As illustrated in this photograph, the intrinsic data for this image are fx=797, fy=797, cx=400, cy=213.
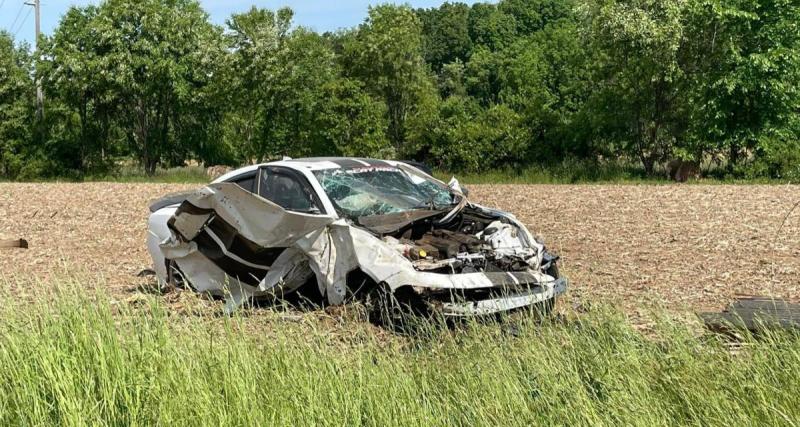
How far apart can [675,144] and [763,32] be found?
169 inches

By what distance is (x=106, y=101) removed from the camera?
3841 cm

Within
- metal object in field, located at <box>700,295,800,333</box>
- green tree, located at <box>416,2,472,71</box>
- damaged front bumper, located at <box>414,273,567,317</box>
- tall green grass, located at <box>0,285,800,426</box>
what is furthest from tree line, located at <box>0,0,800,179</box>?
green tree, located at <box>416,2,472,71</box>

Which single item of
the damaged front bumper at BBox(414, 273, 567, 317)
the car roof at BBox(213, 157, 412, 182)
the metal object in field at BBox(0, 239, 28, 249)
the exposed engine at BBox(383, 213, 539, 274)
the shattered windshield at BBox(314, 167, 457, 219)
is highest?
the car roof at BBox(213, 157, 412, 182)

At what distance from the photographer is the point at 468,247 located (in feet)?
23.6

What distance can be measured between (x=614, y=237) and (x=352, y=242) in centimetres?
727

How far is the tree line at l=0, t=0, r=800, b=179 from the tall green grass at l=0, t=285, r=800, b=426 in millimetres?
21818

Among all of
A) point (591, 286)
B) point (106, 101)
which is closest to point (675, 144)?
point (591, 286)

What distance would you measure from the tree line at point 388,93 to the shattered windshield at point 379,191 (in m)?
18.6

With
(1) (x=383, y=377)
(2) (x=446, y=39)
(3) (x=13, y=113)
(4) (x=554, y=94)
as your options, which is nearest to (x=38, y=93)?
(3) (x=13, y=113)

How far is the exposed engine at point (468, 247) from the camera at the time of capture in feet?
22.2

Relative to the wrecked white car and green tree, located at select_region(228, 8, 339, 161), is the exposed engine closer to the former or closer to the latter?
the wrecked white car

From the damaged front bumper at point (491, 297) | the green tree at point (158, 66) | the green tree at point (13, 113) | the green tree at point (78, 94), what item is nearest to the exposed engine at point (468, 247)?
the damaged front bumper at point (491, 297)

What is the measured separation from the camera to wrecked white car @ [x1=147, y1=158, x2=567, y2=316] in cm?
655

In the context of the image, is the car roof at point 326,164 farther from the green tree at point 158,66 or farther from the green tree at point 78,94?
the green tree at point 78,94
